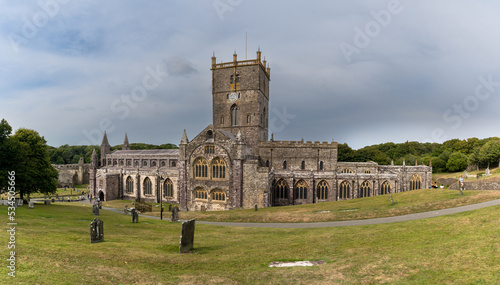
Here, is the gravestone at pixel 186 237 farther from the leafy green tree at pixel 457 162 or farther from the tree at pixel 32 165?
the leafy green tree at pixel 457 162

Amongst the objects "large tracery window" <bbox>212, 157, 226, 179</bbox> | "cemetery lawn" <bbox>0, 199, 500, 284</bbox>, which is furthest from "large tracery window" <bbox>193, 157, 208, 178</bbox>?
"cemetery lawn" <bbox>0, 199, 500, 284</bbox>

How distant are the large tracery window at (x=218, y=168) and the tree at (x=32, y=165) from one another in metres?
22.0

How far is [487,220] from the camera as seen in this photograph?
13.6 metres

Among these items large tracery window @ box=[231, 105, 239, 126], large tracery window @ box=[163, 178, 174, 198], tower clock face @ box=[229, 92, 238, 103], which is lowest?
large tracery window @ box=[163, 178, 174, 198]

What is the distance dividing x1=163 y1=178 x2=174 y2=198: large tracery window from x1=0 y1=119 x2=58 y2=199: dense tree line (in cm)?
1857

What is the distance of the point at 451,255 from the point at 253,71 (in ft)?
137

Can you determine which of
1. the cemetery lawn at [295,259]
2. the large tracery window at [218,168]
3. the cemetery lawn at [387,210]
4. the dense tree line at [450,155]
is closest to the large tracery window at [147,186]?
the large tracery window at [218,168]

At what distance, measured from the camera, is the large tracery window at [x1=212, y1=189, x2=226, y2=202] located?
127 ft

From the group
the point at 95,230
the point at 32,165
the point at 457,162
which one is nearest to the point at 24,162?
the point at 32,165

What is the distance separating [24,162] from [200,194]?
74.1 feet

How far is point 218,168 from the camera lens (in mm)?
38938

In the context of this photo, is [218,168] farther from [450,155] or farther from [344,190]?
[450,155]

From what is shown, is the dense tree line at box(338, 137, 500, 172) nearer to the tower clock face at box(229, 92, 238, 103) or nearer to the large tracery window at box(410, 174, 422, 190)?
the large tracery window at box(410, 174, 422, 190)

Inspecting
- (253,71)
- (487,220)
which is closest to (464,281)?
(487,220)
